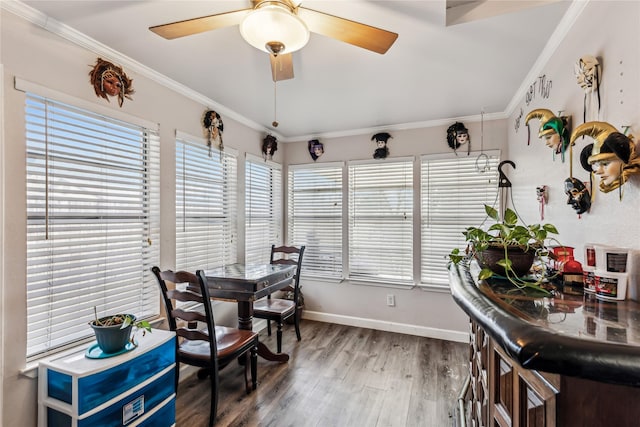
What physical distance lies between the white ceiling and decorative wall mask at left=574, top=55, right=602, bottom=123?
0.43m

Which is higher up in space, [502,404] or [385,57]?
[385,57]

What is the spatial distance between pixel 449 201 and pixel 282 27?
2764 millimetres

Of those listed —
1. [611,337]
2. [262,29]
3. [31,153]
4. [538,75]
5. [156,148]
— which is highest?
[538,75]

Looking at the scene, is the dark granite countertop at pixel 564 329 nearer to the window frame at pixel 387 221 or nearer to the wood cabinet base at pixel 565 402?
the wood cabinet base at pixel 565 402

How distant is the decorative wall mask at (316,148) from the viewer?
3957 mm

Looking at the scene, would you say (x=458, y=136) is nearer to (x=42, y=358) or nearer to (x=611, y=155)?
(x=611, y=155)

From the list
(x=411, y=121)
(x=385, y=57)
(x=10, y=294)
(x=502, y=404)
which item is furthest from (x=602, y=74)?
(x=10, y=294)

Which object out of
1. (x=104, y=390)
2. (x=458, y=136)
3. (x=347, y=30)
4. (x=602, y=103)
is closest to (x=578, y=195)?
(x=602, y=103)

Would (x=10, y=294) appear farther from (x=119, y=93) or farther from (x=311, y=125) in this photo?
(x=311, y=125)

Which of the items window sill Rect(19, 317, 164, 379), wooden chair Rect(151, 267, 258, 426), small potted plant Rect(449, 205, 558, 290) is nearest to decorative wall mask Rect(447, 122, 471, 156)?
small potted plant Rect(449, 205, 558, 290)

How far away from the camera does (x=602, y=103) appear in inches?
49.6

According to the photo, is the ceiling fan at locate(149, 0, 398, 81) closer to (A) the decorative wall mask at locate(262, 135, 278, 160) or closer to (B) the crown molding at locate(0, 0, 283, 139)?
(B) the crown molding at locate(0, 0, 283, 139)

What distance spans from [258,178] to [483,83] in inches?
101

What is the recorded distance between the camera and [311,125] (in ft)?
11.9
